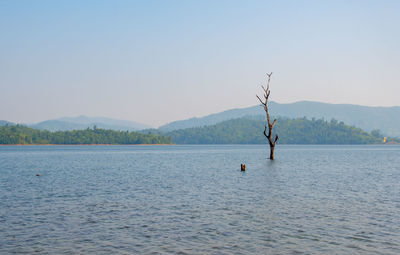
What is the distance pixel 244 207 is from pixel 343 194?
13.2 metres

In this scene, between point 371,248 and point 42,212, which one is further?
point 42,212

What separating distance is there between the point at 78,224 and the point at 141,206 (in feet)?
25.7

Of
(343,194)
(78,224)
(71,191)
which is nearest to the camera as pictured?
(78,224)

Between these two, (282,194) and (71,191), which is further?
(71,191)

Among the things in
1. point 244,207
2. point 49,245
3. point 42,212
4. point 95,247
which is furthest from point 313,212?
point 42,212

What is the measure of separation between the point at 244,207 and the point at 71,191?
69.4 feet

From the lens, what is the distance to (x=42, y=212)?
30.3 m

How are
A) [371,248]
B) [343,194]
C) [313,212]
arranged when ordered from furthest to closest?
[343,194], [313,212], [371,248]

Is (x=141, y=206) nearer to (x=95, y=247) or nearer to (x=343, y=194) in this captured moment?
(x=95, y=247)

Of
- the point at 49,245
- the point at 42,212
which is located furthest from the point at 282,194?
the point at 49,245

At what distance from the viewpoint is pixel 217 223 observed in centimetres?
2594

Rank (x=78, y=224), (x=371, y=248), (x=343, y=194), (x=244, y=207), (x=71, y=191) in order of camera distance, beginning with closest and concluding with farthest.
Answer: (x=371, y=248), (x=78, y=224), (x=244, y=207), (x=343, y=194), (x=71, y=191)

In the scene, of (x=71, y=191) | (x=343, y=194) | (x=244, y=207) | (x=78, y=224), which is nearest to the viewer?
(x=78, y=224)

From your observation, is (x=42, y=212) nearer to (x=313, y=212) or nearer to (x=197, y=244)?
(x=197, y=244)
